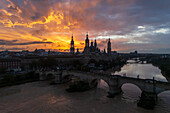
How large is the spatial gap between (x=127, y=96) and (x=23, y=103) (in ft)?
49.2

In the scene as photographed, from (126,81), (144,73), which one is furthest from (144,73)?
(126,81)

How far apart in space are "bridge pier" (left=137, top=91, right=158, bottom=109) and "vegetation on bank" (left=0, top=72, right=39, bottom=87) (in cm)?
2484

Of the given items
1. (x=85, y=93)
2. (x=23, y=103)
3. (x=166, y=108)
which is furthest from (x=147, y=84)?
(x=23, y=103)

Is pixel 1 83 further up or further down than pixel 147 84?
further down

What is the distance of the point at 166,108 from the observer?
13.8 metres

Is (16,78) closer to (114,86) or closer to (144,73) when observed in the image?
(114,86)

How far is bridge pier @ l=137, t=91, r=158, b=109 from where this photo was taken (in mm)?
→ 13797

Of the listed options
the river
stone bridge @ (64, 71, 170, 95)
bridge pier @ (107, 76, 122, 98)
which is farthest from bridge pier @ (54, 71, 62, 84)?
bridge pier @ (107, 76, 122, 98)

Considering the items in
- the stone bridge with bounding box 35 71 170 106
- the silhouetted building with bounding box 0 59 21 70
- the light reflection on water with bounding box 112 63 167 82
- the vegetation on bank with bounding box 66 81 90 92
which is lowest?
the light reflection on water with bounding box 112 63 167 82

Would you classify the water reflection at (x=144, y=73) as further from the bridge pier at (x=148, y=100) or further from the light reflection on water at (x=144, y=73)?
the bridge pier at (x=148, y=100)

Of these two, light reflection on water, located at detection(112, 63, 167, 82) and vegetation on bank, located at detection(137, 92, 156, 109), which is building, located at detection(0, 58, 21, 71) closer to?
vegetation on bank, located at detection(137, 92, 156, 109)

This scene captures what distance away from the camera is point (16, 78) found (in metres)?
27.7

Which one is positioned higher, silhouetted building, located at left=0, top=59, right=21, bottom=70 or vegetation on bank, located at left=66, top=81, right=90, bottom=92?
silhouetted building, located at left=0, top=59, right=21, bottom=70

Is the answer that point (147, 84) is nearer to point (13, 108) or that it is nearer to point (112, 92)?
point (112, 92)
